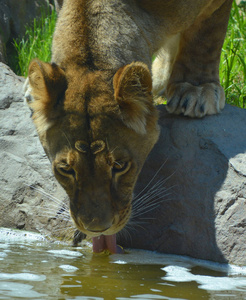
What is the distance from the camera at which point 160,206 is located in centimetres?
407

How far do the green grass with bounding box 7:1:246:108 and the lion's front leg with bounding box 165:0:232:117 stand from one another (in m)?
0.97

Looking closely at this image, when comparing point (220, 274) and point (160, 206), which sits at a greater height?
point (160, 206)

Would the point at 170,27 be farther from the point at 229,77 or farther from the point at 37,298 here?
the point at 37,298

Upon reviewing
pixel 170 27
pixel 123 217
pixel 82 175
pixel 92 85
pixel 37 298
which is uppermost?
pixel 170 27

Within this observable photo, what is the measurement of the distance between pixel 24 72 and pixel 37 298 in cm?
479

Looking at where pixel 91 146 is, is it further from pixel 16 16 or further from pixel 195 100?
pixel 16 16

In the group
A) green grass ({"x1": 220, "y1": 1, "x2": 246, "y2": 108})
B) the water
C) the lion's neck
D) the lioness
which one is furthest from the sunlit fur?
green grass ({"x1": 220, "y1": 1, "x2": 246, "y2": 108})

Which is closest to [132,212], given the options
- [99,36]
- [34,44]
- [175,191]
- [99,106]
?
[175,191]

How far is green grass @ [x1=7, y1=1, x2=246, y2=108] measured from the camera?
6.21m

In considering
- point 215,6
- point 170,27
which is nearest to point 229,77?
point 215,6

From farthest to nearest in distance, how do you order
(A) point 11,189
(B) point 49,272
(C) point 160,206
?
(A) point 11,189 → (C) point 160,206 → (B) point 49,272

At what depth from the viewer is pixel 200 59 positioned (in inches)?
200

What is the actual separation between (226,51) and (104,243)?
3781 mm

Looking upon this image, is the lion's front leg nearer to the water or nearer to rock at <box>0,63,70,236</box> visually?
rock at <box>0,63,70,236</box>
